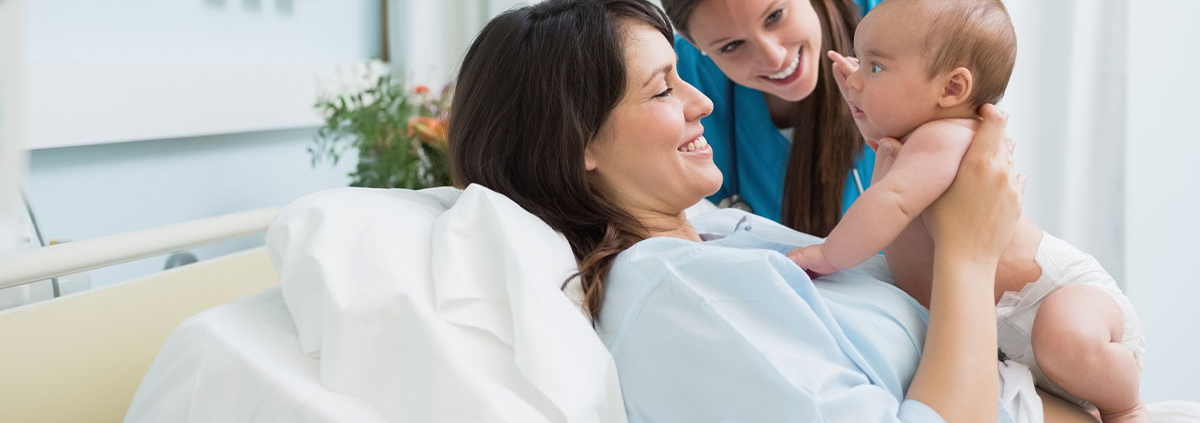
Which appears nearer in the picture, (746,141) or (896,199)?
(896,199)

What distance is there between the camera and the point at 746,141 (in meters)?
2.30

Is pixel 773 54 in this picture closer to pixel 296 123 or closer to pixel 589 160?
pixel 589 160

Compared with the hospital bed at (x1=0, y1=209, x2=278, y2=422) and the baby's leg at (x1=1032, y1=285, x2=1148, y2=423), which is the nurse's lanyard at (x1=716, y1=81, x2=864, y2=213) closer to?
the baby's leg at (x1=1032, y1=285, x2=1148, y2=423)

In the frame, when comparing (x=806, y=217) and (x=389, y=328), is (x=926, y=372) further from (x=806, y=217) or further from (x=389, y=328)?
(x=806, y=217)

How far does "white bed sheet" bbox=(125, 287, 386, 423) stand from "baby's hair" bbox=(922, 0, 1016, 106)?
3.16ft

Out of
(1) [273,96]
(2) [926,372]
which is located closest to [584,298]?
(2) [926,372]

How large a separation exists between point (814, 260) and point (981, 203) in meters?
0.25

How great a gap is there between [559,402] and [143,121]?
4.81 feet

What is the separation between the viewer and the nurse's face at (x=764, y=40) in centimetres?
185

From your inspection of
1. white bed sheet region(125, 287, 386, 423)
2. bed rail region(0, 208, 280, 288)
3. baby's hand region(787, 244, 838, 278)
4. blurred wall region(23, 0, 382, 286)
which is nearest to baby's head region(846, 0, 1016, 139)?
baby's hand region(787, 244, 838, 278)

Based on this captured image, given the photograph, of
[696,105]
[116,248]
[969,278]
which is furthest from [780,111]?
[116,248]

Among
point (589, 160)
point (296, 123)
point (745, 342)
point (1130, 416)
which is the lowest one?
point (1130, 416)

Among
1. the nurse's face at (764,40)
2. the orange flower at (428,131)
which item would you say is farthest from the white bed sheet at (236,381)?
the orange flower at (428,131)

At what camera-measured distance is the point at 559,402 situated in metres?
1.10
